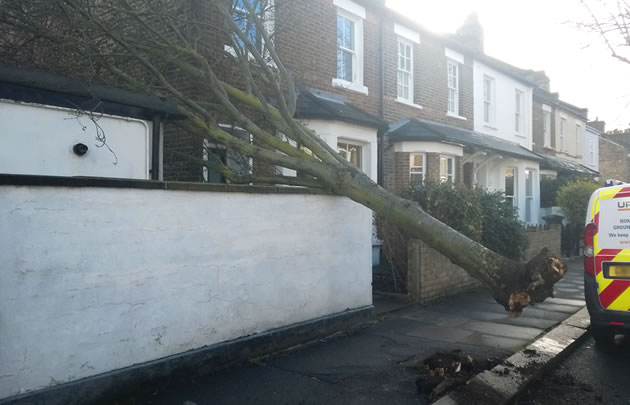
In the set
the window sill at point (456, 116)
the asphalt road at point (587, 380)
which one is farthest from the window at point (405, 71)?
the asphalt road at point (587, 380)

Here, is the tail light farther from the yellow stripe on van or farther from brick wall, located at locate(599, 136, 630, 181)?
brick wall, located at locate(599, 136, 630, 181)

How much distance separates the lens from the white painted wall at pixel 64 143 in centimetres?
524

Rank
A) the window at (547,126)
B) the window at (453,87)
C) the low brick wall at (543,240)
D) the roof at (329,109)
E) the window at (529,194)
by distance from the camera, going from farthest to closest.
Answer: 1. the window at (547,126)
2. the window at (529,194)
3. the window at (453,87)
4. the low brick wall at (543,240)
5. the roof at (329,109)

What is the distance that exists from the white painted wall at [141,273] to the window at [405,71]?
28.4 feet

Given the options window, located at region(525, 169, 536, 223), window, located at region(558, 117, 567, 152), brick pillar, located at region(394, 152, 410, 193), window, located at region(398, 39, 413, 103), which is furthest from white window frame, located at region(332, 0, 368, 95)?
window, located at region(558, 117, 567, 152)

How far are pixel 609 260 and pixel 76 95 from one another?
6520 mm

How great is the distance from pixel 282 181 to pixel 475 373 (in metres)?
3.19

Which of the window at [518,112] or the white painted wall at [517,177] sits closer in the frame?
the white painted wall at [517,177]

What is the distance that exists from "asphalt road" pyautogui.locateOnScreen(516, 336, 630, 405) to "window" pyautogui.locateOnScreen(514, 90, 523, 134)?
15.6 meters

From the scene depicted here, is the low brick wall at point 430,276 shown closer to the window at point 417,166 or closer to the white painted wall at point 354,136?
the white painted wall at point 354,136

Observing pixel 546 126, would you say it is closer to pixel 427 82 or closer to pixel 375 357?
pixel 427 82

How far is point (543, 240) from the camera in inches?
527

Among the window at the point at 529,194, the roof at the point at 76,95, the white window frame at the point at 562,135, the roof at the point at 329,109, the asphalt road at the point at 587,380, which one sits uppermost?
the white window frame at the point at 562,135

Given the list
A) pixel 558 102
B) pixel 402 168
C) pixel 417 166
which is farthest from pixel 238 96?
Result: pixel 558 102
